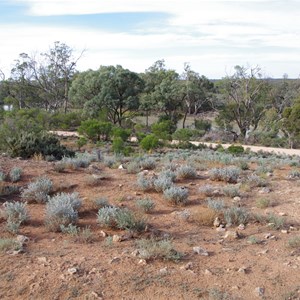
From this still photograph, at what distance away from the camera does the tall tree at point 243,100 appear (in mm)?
42844

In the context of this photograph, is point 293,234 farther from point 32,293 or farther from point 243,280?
point 32,293

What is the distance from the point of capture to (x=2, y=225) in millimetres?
5754

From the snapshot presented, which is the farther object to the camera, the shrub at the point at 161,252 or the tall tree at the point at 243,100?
the tall tree at the point at 243,100

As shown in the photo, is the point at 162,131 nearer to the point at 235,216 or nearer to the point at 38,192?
the point at 38,192

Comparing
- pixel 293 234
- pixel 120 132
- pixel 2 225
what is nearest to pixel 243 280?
pixel 293 234

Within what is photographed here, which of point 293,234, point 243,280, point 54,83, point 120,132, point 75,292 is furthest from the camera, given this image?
point 54,83

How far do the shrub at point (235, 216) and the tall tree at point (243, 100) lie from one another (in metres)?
37.1

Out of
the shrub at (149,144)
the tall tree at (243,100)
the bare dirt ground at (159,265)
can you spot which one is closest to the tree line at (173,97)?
the tall tree at (243,100)

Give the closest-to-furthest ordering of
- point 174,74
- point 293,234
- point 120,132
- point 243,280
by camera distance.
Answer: point 243,280 → point 293,234 → point 120,132 → point 174,74

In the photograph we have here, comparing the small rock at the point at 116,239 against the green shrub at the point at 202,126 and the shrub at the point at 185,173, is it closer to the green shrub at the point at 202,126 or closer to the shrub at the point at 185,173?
the shrub at the point at 185,173

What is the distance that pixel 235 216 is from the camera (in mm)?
6129

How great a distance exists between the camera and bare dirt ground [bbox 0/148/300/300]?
165 inches

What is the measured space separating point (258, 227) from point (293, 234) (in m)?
0.49

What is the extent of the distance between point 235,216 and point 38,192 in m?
3.11
